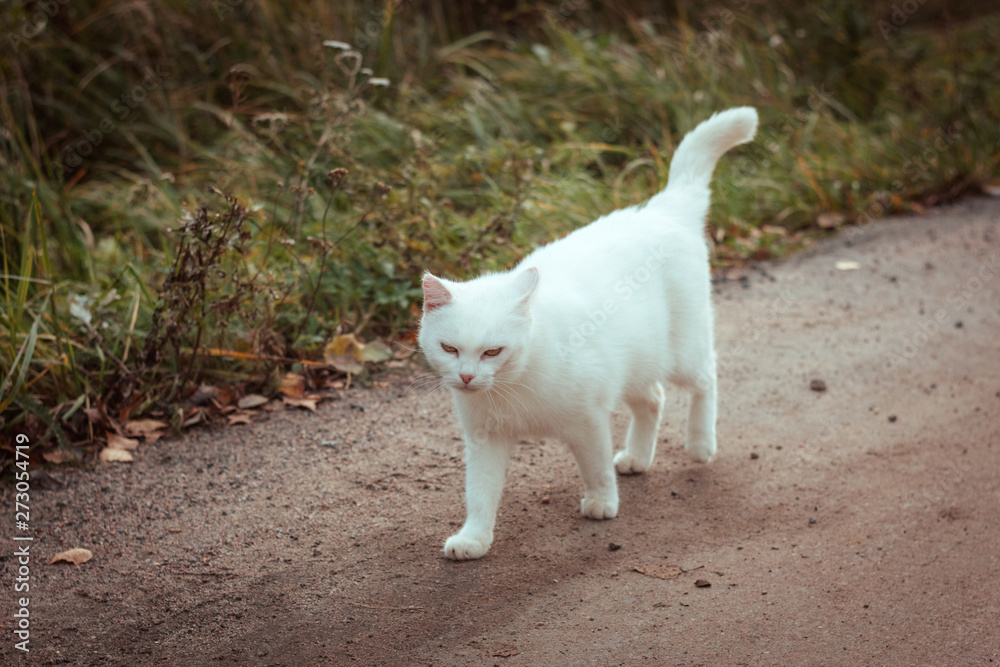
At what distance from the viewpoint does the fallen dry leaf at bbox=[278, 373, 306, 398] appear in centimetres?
417

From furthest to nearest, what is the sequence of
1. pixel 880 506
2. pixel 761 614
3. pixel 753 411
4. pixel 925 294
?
pixel 925 294 → pixel 753 411 → pixel 880 506 → pixel 761 614

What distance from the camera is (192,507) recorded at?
3334mm

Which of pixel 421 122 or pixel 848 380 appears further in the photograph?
pixel 421 122

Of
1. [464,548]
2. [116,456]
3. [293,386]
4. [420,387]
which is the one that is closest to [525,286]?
[464,548]

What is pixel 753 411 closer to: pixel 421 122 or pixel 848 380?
pixel 848 380

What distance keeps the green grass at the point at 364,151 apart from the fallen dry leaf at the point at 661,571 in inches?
76.1

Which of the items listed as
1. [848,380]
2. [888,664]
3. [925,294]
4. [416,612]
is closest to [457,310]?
[416,612]

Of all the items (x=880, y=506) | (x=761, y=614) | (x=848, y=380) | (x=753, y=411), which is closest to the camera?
(x=761, y=614)

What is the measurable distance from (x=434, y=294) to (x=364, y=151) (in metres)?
3.31

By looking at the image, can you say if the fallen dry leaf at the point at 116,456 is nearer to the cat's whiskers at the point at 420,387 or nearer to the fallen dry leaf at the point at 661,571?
the cat's whiskers at the point at 420,387

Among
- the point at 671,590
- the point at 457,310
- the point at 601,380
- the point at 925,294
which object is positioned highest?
the point at 457,310

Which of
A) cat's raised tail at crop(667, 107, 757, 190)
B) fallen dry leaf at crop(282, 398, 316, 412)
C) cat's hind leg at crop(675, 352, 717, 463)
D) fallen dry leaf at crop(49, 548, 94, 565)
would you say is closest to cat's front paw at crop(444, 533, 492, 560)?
cat's hind leg at crop(675, 352, 717, 463)

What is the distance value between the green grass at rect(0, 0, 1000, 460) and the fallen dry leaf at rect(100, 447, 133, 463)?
17 cm

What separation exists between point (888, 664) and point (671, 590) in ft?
2.07
